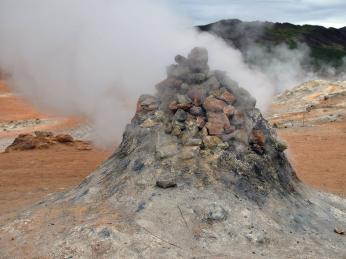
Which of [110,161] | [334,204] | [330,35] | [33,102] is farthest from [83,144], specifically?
[330,35]

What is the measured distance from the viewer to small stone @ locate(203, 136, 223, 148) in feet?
25.5

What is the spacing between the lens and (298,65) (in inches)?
1879

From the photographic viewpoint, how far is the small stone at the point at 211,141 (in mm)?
7777

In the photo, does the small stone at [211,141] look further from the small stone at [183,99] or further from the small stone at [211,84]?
the small stone at [211,84]

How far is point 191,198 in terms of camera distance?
721 centimetres

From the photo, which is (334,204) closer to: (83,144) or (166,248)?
(166,248)

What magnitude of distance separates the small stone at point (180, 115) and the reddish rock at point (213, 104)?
12.9 inches

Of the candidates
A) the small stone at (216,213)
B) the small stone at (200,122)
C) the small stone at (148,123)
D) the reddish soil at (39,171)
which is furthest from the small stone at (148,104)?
the reddish soil at (39,171)

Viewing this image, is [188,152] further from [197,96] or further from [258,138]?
[258,138]

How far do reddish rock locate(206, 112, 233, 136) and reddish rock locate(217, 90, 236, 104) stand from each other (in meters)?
0.28

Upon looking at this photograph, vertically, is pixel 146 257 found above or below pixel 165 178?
below

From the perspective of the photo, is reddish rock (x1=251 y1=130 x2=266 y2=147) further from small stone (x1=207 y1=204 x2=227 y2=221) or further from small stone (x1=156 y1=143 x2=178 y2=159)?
small stone (x1=207 y1=204 x2=227 y2=221)

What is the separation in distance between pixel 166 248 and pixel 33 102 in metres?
25.6

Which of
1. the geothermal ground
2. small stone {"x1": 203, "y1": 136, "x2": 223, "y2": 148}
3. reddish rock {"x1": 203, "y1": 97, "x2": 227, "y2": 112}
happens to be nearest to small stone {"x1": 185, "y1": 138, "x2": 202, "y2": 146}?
small stone {"x1": 203, "y1": 136, "x2": 223, "y2": 148}
